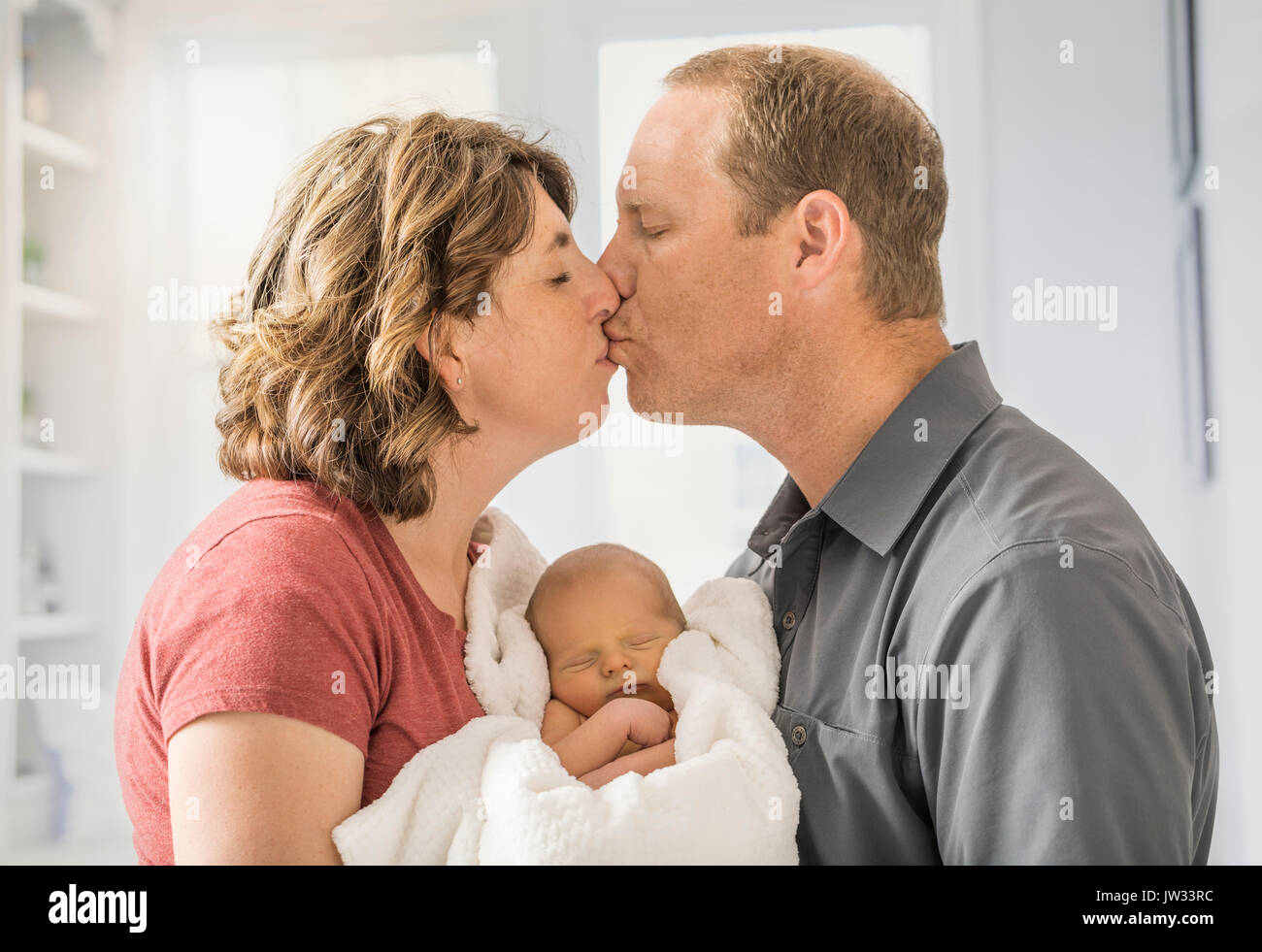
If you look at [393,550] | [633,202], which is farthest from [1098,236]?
[393,550]

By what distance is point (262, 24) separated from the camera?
313 centimetres

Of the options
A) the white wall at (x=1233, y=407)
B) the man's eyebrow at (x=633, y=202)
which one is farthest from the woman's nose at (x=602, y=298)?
the white wall at (x=1233, y=407)

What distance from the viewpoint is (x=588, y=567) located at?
4.73 ft

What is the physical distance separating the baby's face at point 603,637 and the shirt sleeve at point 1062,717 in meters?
0.41

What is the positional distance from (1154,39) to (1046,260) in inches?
25.7

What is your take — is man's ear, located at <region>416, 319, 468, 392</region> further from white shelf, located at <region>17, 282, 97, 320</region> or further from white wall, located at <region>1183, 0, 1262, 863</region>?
white shelf, located at <region>17, 282, 97, 320</region>

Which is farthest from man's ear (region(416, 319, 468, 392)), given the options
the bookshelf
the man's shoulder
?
the bookshelf

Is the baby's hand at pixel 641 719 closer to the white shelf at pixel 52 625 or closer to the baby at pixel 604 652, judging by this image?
the baby at pixel 604 652

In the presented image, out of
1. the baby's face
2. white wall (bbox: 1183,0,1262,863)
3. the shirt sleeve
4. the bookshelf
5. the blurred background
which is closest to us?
the shirt sleeve

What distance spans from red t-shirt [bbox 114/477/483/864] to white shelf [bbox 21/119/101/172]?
7.39ft

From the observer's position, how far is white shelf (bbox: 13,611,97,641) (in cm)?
289

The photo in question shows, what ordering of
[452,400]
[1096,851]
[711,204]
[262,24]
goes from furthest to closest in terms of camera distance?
[262,24] < [711,204] < [452,400] < [1096,851]

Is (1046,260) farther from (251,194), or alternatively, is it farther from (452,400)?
(251,194)

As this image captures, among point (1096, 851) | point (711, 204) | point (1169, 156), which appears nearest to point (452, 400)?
point (711, 204)
